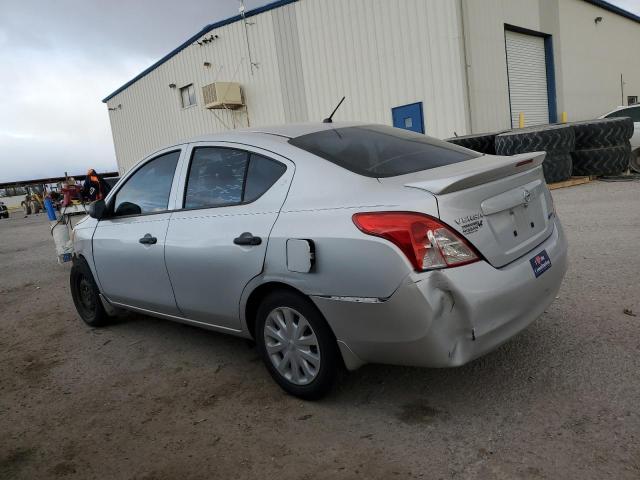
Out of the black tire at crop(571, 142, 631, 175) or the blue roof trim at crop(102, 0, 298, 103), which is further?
the blue roof trim at crop(102, 0, 298, 103)

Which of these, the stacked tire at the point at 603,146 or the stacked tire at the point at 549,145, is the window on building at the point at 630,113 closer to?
the stacked tire at the point at 603,146

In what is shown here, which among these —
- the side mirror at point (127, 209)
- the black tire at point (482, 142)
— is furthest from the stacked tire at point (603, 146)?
the side mirror at point (127, 209)

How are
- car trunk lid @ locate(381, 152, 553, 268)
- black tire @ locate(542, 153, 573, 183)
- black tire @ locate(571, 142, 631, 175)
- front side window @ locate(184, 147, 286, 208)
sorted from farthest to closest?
1. black tire @ locate(571, 142, 631, 175)
2. black tire @ locate(542, 153, 573, 183)
3. front side window @ locate(184, 147, 286, 208)
4. car trunk lid @ locate(381, 152, 553, 268)

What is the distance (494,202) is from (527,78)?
15961mm

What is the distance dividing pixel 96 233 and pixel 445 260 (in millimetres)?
3202

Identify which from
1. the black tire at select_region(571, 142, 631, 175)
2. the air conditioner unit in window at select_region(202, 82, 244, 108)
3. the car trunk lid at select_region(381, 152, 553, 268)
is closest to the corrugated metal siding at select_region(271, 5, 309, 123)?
the air conditioner unit in window at select_region(202, 82, 244, 108)

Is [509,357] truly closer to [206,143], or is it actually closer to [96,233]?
[206,143]

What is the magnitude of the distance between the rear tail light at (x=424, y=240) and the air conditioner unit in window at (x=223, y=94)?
18028 mm

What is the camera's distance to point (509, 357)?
312cm

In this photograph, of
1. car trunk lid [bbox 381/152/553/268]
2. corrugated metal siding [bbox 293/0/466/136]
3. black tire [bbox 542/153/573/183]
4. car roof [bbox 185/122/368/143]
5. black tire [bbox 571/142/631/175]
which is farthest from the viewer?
corrugated metal siding [bbox 293/0/466/136]

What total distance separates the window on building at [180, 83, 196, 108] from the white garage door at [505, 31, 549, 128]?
A: 12983 millimetres

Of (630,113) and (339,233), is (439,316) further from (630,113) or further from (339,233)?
(630,113)

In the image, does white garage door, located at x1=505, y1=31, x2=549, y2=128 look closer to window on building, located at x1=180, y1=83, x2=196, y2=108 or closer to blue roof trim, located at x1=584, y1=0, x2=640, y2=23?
blue roof trim, located at x1=584, y1=0, x2=640, y2=23

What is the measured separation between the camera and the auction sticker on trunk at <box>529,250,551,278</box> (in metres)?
2.65
